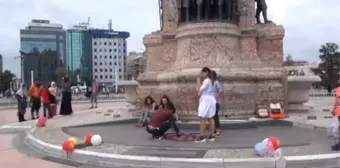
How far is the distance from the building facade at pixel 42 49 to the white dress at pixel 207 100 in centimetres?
9013

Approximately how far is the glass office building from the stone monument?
111 metres

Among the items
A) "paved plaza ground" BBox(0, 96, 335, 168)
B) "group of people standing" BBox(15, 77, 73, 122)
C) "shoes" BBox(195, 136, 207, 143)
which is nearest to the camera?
"paved plaza ground" BBox(0, 96, 335, 168)

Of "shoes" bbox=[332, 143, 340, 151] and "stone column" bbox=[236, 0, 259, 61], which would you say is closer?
"shoes" bbox=[332, 143, 340, 151]

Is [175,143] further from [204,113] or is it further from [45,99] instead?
[45,99]

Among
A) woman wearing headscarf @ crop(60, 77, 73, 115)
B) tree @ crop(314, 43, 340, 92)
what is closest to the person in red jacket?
woman wearing headscarf @ crop(60, 77, 73, 115)

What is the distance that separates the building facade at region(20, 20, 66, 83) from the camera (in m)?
101

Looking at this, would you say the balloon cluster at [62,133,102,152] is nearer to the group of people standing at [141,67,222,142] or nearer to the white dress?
the group of people standing at [141,67,222,142]

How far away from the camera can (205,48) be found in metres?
12.5

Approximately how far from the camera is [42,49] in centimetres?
10919

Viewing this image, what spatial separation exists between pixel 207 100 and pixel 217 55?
4.15 metres

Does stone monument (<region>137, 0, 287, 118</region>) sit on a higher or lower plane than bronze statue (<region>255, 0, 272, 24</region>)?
lower

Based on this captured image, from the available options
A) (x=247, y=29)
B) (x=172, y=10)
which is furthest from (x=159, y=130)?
(x=172, y=10)

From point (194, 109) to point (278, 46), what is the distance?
13.5ft

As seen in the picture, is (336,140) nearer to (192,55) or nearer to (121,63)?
(192,55)
